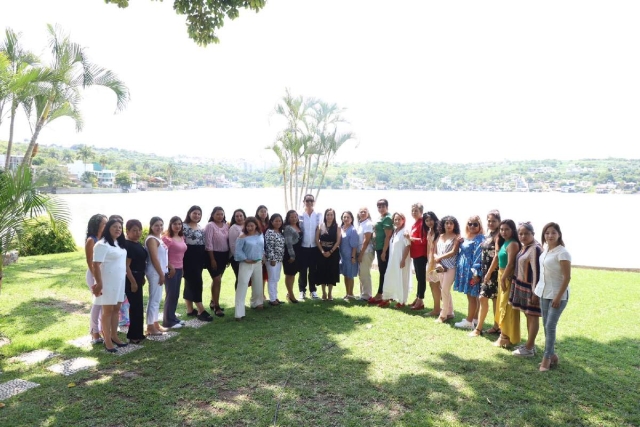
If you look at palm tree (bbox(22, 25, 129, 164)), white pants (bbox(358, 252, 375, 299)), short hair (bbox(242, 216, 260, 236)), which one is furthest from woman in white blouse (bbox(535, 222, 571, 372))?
palm tree (bbox(22, 25, 129, 164))

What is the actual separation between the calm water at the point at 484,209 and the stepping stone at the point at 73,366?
6.72ft

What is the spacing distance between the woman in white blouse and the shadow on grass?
→ 35 cm

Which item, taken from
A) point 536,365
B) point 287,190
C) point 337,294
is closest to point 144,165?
point 287,190

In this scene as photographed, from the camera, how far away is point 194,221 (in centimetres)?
580

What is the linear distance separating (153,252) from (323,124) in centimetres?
1265

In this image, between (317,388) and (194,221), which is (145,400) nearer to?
(317,388)

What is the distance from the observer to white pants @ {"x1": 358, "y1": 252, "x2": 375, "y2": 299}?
7.05m

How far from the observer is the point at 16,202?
14.9 ft

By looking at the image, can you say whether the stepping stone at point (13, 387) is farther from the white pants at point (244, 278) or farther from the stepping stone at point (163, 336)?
the white pants at point (244, 278)

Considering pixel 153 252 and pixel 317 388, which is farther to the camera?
pixel 153 252

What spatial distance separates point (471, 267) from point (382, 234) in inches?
67.8

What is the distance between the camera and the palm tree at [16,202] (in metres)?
4.43

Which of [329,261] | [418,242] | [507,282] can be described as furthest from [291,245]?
[507,282]

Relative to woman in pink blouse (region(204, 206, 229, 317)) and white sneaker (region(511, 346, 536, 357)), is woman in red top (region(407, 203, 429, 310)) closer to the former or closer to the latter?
white sneaker (region(511, 346, 536, 357))
